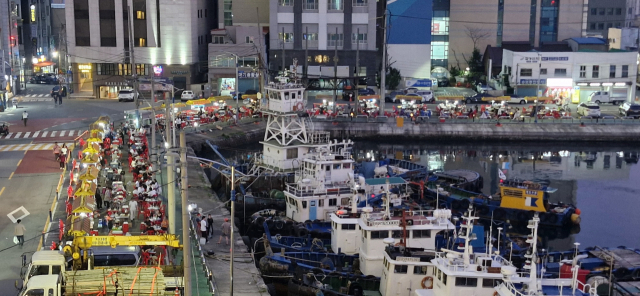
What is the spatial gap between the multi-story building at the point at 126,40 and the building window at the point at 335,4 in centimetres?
1324

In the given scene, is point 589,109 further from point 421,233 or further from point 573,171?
point 421,233

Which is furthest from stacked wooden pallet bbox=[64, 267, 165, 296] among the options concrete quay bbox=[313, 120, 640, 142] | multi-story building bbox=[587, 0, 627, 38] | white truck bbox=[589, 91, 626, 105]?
multi-story building bbox=[587, 0, 627, 38]

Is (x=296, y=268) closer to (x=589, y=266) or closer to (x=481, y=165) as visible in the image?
(x=589, y=266)

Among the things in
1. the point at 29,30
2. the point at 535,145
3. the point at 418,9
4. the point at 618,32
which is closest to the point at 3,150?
the point at 535,145

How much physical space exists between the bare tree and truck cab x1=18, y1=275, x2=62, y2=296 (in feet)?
266

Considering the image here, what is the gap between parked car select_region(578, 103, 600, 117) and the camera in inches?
3078

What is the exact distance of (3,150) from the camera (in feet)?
192

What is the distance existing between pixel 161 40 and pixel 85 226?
187ft

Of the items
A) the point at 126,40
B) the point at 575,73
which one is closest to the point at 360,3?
the point at 575,73

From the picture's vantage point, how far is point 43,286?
26312 mm

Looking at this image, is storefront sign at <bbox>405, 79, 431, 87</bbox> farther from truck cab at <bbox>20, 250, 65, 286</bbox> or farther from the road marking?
truck cab at <bbox>20, 250, 65, 286</bbox>

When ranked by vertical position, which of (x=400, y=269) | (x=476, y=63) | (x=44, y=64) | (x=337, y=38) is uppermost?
(x=337, y=38)

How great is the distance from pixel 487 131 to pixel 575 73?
55.2 ft

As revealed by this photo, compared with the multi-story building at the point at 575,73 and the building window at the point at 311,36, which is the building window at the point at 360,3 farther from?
the multi-story building at the point at 575,73
